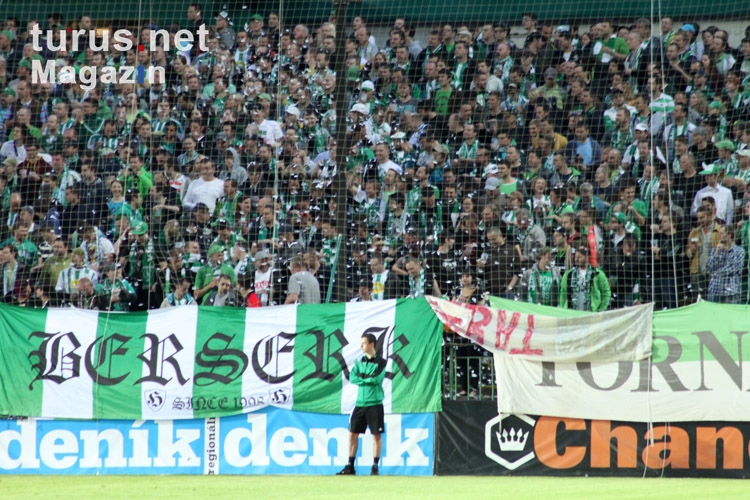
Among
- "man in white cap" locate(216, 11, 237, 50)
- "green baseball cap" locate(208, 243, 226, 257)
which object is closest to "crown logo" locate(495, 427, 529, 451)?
"green baseball cap" locate(208, 243, 226, 257)

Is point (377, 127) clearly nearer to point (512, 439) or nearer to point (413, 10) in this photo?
point (413, 10)

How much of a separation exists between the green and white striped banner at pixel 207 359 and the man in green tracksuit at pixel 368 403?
382 millimetres

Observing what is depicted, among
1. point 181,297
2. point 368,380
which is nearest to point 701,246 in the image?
point 368,380

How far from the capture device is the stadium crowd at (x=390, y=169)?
14.6 meters

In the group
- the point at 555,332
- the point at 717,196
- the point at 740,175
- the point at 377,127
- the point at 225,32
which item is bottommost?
the point at 555,332

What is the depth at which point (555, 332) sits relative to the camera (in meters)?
13.4

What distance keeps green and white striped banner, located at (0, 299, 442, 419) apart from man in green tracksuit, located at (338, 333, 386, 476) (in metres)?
0.38

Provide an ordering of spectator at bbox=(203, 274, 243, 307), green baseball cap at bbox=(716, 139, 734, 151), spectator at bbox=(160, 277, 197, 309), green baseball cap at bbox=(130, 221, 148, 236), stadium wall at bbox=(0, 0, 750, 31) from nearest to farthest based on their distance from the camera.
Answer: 1. spectator at bbox=(203, 274, 243, 307)
2. spectator at bbox=(160, 277, 197, 309)
3. green baseball cap at bbox=(716, 139, 734, 151)
4. green baseball cap at bbox=(130, 221, 148, 236)
5. stadium wall at bbox=(0, 0, 750, 31)

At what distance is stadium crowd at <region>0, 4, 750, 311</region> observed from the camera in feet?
47.9

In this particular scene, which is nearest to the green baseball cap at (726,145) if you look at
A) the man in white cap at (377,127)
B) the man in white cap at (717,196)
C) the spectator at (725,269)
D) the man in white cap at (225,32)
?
the man in white cap at (717,196)

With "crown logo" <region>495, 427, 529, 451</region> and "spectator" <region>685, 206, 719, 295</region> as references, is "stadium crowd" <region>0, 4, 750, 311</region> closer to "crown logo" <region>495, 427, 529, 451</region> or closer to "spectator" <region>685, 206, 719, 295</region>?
"spectator" <region>685, 206, 719, 295</region>

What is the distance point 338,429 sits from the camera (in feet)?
45.1

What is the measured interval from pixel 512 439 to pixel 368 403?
5.80 feet

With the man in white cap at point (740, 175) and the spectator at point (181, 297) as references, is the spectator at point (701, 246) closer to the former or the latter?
the man in white cap at point (740, 175)
